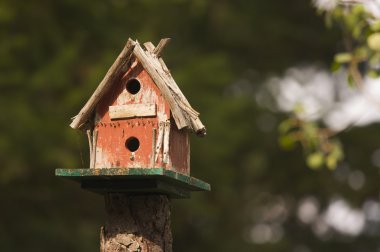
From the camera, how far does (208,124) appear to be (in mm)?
16828

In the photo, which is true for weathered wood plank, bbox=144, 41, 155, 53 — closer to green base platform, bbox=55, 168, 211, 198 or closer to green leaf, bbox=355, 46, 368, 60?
green base platform, bbox=55, 168, 211, 198

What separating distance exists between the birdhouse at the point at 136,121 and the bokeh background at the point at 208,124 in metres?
5.48

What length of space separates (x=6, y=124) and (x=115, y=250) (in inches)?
374

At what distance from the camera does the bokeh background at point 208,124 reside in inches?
587

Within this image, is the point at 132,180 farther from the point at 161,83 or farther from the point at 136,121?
the point at 161,83

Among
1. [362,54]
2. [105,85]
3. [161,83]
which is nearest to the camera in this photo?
[161,83]

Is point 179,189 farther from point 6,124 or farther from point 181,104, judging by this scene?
point 6,124

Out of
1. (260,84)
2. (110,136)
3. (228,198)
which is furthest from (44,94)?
(110,136)

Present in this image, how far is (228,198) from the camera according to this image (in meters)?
20.3

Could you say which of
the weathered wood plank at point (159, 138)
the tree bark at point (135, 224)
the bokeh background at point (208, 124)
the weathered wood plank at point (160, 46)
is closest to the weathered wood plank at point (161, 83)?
the weathered wood plank at point (159, 138)

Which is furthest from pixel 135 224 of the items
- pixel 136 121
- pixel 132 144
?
pixel 136 121

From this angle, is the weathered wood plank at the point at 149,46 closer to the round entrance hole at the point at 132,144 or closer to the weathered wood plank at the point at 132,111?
the weathered wood plank at the point at 132,111

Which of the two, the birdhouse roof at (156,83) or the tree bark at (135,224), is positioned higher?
the birdhouse roof at (156,83)

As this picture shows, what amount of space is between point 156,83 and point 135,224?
2.67ft
